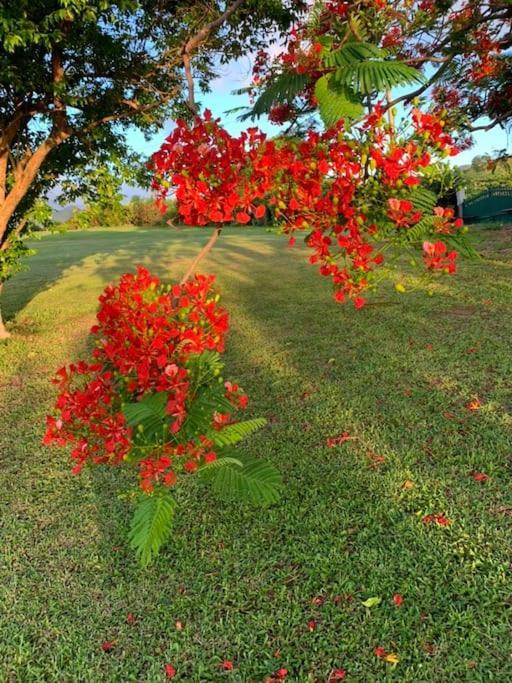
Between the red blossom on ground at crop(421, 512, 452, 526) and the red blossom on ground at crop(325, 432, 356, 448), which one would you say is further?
the red blossom on ground at crop(325, 432, 356, 448)

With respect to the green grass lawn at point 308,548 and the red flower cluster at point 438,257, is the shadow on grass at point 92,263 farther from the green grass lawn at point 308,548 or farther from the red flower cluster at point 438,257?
the red flower cluster at point 438,257

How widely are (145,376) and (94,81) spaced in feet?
19.8

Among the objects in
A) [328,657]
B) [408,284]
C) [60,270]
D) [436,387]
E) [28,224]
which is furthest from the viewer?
[60,270]

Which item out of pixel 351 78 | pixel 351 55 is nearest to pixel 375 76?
pixel 351 78

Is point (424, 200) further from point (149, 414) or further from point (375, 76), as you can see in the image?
point (149, 414)

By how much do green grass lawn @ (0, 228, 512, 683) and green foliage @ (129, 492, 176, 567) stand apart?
596mm

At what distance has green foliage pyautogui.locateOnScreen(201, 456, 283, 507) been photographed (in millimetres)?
2100

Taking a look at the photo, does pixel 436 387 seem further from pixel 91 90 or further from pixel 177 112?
pixel 91 90

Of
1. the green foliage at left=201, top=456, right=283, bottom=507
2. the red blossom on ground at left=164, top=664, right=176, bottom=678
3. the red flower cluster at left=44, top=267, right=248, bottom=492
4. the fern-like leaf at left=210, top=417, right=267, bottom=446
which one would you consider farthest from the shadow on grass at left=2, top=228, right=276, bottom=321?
the red blossom on ground at left=164, top=664, right=176, bottom=678

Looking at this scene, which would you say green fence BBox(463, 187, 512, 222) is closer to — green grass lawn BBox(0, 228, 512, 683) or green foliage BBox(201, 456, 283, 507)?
green grass lawn BBox(0, 228, 512, 683)

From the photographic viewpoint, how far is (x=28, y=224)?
7.45 m

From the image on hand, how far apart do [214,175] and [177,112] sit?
5.67m

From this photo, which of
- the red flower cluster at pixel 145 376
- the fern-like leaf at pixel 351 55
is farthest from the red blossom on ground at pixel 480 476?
the fern-like leaf at pixel 351 55

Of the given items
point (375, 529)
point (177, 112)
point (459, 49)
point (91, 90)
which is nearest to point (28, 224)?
point (91, 90)
